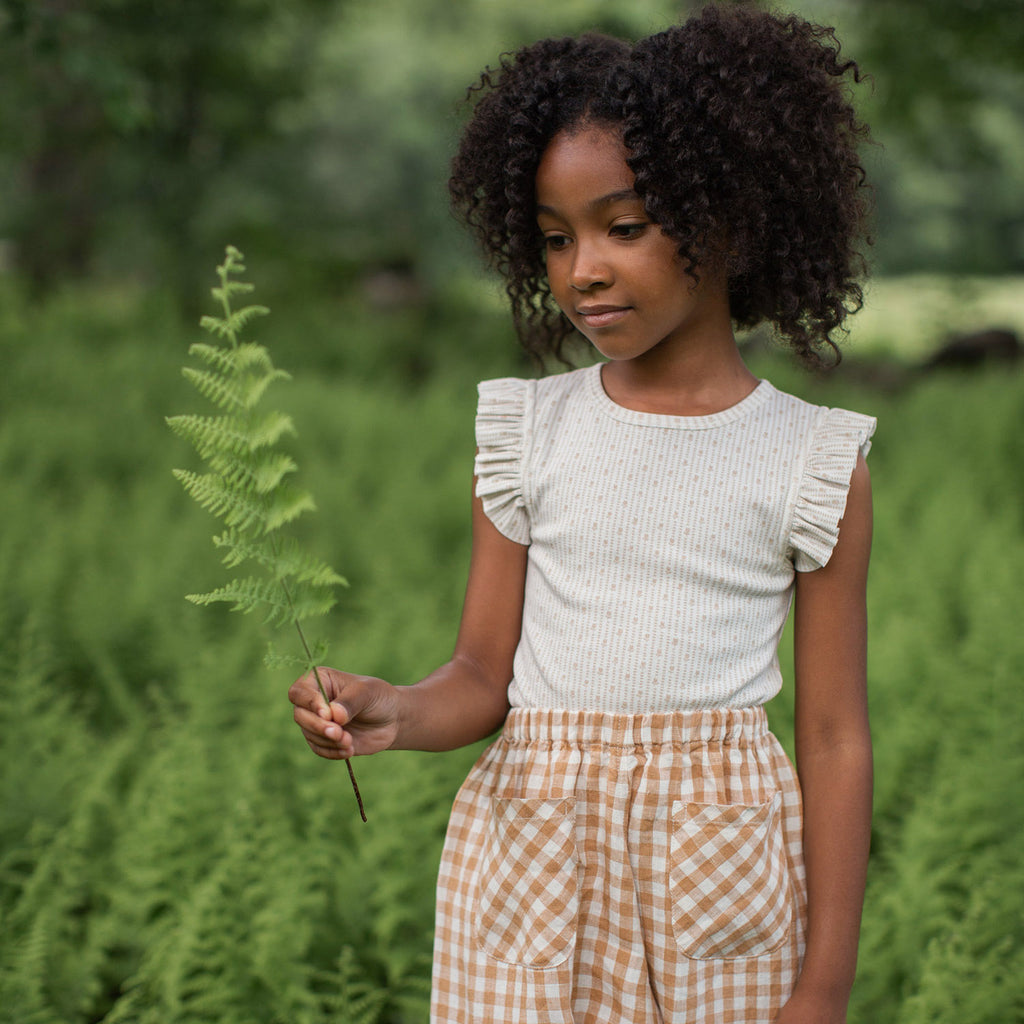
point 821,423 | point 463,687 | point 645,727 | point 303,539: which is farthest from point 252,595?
point 303,539

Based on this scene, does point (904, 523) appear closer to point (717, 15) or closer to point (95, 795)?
point (95, 795)

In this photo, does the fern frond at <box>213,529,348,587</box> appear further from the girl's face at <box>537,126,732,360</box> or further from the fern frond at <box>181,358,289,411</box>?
the girl's face at <box>537,126,732,360</box>

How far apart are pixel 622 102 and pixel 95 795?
2072 mm

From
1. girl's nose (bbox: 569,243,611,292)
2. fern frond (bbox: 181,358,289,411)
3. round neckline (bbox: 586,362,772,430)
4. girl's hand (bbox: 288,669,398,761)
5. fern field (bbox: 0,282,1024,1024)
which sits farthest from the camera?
→ fern field (bbox: 0,282,1024,1024)

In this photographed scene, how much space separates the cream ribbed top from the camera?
4.31ft

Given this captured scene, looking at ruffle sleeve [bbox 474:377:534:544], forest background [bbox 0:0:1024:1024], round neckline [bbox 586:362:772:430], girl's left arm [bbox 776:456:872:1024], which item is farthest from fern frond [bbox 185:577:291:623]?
forest background [bbox 0:0:1024:1024]

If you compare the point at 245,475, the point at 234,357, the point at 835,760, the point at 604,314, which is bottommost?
the point at 835,760

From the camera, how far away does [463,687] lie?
141cm

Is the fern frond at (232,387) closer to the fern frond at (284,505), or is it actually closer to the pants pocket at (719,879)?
the fern frond at (284,505)

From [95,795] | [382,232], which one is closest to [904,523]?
[95,795]

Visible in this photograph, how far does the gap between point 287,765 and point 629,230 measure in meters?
2.10

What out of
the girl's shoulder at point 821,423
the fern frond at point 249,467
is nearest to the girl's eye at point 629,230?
the girl's shoulder at point 821,423

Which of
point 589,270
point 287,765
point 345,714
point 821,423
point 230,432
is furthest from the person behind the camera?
point 287,765

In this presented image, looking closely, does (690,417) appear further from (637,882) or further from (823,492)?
(637,882)
